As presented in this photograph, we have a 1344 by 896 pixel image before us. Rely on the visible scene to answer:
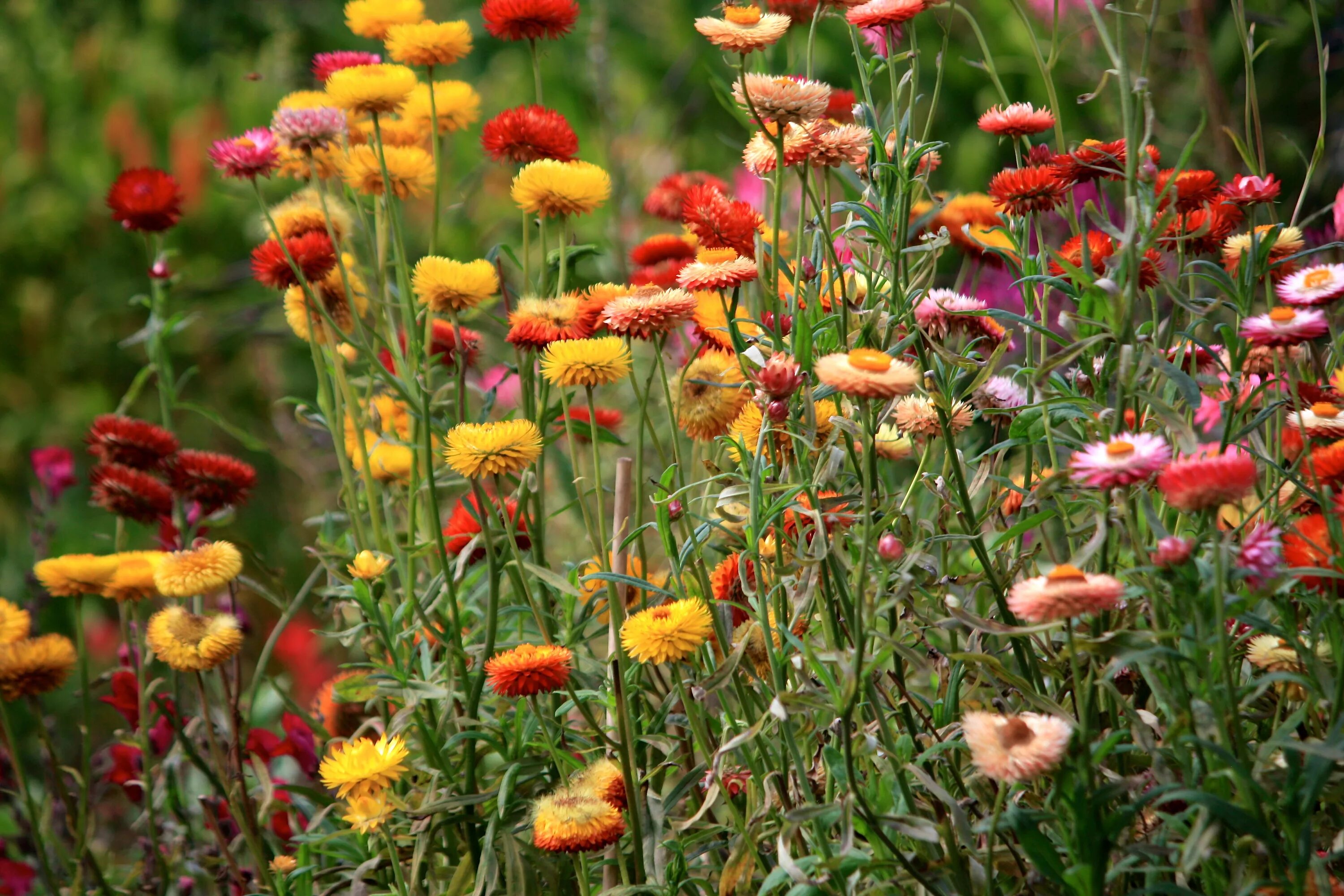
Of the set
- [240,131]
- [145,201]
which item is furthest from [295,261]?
[240,131]

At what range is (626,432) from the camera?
2.54 m

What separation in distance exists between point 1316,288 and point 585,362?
61 centimetres

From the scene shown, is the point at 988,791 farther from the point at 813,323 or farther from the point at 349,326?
the point at 349,326

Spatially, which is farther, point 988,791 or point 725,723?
point 725,723

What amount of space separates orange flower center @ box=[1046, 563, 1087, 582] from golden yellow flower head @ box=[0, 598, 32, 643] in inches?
48.0

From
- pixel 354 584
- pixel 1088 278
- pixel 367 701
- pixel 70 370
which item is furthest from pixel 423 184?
pixel 70 370

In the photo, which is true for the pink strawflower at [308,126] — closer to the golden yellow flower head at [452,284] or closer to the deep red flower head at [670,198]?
the golden yellow flower head at [452,284]

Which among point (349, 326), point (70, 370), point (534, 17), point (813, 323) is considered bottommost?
point (70, 370)

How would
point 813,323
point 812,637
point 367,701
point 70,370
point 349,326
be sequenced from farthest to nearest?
point 70,370
point 349,326
point 367,701
point 812,637
point 813,323

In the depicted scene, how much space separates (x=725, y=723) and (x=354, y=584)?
411 mm

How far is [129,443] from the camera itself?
1403 mm

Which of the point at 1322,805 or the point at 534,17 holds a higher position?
the point at 534,17

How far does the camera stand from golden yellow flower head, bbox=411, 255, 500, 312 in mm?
1220

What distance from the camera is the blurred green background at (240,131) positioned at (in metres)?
3.26
